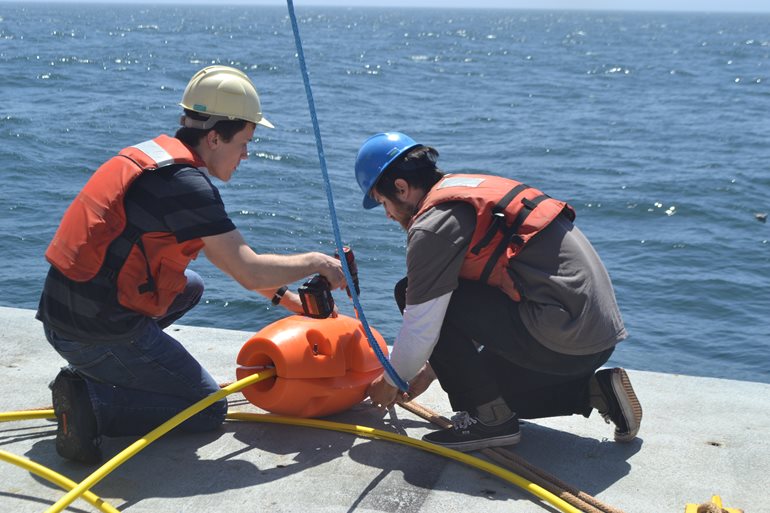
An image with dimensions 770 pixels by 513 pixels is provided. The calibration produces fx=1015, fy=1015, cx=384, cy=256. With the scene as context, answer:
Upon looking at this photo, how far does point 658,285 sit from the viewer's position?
1093cm

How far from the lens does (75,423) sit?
3812 mm

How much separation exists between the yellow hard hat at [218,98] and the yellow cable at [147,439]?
1.04 metres

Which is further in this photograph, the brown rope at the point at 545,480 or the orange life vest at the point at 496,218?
the orange life vest at the point at 496,218

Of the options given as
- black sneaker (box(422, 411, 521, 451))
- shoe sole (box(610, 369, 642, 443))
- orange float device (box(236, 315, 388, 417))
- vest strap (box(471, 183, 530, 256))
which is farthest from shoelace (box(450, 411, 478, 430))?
vest strap (box(471, 183, 530, 256))

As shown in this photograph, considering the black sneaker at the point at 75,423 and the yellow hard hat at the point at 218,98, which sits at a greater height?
the yellow hard hat at the point at 218,98

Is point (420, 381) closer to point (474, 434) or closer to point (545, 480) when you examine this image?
point (474, 434)

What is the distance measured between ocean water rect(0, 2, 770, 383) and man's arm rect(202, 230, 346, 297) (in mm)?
4798

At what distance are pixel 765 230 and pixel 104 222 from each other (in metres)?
11.8

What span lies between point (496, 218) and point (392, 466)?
1040 millimetres

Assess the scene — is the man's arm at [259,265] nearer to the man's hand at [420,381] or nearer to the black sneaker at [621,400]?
the man's hand at [420,381]

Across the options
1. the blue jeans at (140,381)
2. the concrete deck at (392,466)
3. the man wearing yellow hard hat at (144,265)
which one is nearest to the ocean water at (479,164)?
the concrete deck at (392,466)

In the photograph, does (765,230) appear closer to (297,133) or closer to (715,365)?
(715,365)

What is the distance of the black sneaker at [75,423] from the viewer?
12.5ft

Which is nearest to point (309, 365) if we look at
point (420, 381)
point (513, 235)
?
point (420, 381)
